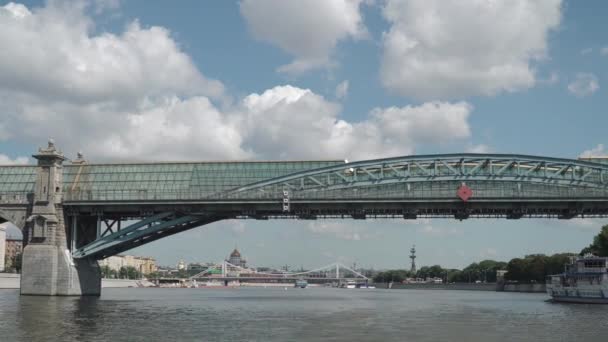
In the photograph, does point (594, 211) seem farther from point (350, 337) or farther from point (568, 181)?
point (350, 337)

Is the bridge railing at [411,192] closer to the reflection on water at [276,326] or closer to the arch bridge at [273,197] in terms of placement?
the arch bridge at [273,197]

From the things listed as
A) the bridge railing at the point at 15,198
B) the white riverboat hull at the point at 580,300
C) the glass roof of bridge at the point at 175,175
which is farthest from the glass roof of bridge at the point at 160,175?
the white riverboat hull at the point at 580,300

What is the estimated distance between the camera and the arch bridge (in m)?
78.2

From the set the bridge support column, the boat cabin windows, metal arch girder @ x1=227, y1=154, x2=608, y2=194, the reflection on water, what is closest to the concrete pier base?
the bridge support column

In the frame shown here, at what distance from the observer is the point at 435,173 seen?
8119 cm

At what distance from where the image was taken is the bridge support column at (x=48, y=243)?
7762 cm

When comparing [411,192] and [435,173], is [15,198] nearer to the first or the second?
[411,192]

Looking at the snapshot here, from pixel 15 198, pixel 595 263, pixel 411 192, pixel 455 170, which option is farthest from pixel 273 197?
pixel 595 263

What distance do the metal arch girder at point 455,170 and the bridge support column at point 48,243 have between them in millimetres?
18478

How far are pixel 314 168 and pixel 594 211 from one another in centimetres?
3047

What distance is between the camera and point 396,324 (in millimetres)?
51188

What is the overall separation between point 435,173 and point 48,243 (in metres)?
42.1

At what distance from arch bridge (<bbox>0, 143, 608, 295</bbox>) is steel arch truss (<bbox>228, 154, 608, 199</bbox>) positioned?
0.36 ft

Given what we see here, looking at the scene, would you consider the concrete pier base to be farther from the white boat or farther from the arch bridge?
the white boat
